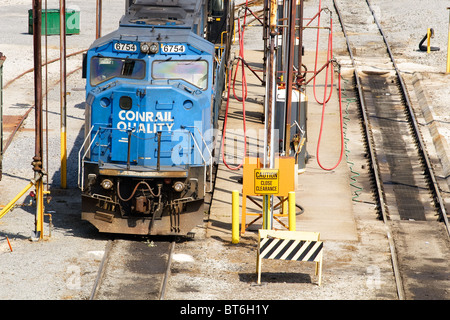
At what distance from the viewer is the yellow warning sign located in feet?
49.7

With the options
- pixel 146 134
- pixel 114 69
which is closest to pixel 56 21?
pixel 114 69

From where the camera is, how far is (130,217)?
15.3 meters

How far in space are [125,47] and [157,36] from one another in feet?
2.40

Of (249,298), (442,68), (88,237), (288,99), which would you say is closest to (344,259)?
(249,298)

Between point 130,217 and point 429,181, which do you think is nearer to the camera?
point 130,217

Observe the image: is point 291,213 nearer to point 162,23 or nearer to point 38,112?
point 162,23

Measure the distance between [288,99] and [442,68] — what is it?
55.2 ft

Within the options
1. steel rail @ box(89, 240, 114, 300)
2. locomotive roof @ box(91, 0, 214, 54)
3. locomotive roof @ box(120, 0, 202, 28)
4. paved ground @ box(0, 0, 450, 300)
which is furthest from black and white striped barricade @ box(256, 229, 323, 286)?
locomotive roof @ box(120, 0, 202, 28)

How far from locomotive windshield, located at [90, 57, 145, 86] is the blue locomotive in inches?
0.8

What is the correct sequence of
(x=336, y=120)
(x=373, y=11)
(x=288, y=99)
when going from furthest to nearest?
(x=373, y=11) → (x=336, y=120) → (x=288, y=99)

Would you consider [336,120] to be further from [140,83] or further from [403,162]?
[140,83]

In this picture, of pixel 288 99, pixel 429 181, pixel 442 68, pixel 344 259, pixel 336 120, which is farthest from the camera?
pixel 442 68

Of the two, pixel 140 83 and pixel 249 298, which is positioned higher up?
pixel 140 83

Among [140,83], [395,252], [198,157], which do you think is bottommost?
[395,252]
